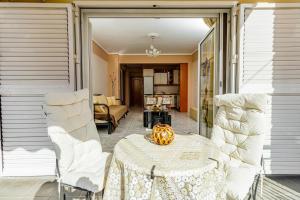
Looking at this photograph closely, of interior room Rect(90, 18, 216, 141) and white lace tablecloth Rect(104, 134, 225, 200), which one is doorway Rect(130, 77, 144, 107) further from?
white lace tablecloth Rect(104, 134, 225, 200)

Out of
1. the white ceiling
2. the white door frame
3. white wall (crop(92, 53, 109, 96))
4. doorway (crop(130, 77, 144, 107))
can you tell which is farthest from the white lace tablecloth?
doorway (crop(130, 77, 144, 107))

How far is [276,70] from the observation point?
264 cm

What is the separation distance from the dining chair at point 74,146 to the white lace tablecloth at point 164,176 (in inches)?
11.2

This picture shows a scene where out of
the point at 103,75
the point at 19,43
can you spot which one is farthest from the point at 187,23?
the point at 103,75

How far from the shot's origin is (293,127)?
2666mm

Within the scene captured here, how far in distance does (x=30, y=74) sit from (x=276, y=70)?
9.95 ft

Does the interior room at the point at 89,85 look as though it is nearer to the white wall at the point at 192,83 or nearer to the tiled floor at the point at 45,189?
the tiled floor at the point at 45,189

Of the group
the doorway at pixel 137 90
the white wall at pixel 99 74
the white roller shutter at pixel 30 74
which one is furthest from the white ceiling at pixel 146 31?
the doorway at pixel 137 90

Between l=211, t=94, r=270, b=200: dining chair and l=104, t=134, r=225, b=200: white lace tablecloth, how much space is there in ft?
1.12

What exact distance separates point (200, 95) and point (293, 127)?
5.14ft

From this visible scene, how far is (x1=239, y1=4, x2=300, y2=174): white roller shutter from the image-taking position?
261 centimetres

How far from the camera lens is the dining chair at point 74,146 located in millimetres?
1612

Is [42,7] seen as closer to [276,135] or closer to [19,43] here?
[19,43]

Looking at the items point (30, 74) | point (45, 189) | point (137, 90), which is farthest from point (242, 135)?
point (137, 90)
